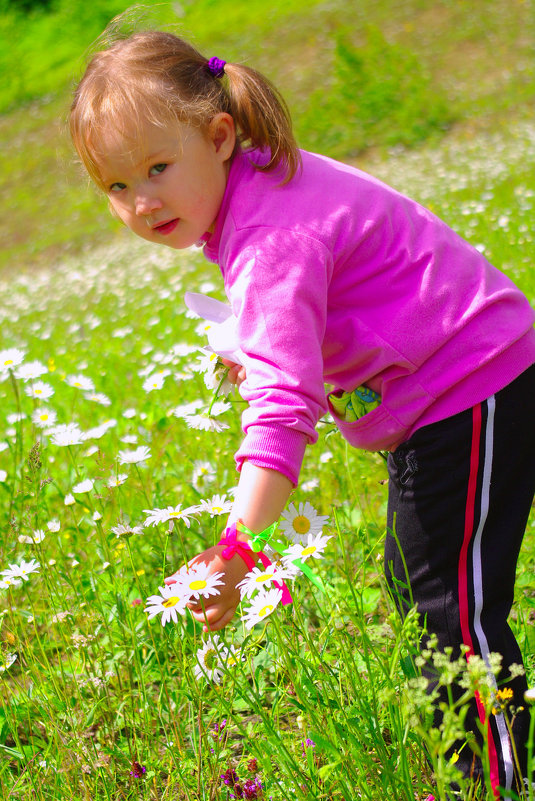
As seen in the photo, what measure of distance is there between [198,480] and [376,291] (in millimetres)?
1115

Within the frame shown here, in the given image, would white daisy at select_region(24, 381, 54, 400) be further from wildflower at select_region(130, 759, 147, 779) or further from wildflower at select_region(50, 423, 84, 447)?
wildflower at select_region(130, 759, 147, 779)

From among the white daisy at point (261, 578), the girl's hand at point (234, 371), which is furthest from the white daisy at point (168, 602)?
the girl's hand at point (234, 371)

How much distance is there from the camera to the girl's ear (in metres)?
1.88

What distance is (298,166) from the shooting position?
1.89 m

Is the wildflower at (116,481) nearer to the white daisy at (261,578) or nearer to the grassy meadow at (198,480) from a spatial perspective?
the grassy meadow at (198,480)

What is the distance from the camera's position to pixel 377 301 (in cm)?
183

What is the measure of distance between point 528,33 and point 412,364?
14562 millimetres

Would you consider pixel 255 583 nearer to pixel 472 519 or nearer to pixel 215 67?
pixel 472 519

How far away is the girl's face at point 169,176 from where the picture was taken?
177 cm

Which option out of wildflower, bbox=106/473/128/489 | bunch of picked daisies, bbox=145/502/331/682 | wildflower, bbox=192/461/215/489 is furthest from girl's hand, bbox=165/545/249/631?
wildflower, bbox=192/461/215/489

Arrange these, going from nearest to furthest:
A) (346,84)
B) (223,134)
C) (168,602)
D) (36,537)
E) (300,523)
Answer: (168,602)
(300,523)
(223,134)
(36,537)
(346,84)

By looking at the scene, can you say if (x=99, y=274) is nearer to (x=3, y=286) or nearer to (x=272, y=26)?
(x=3, y=286)

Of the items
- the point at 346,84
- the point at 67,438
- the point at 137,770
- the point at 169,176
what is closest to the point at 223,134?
the point at 169,176

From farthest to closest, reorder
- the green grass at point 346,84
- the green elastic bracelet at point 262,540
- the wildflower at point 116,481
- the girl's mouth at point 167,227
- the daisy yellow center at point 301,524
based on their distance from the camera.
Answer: the green grass at point 346,84
the wildflower at point 116,481
the girl's mouth at point 167,227
the daisy yellow center at point 301,524
the green elastic bracelet at point 262,540
